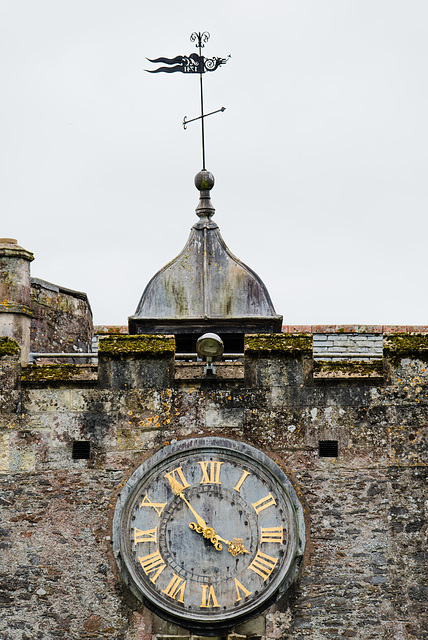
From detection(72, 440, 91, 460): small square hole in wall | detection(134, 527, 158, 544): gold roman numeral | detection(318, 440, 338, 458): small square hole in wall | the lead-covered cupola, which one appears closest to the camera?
detection(134, 527, 158, 544): gold roman numeral

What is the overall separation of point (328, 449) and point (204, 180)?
581cm

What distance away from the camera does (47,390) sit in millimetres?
19875

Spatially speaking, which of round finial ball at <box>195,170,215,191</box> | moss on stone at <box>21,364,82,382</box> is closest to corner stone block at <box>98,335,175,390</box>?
moss on stone at <box>21,364,82,382</box>

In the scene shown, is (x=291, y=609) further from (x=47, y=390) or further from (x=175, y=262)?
(x=175, y=262)

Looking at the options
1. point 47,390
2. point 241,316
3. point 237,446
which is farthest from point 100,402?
point 241,316

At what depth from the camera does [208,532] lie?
61.6 feet

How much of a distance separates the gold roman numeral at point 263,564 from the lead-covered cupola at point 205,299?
4.46 meters

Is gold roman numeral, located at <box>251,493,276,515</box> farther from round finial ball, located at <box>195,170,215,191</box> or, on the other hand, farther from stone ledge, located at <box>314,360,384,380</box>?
round finial ball, located at <box>195,170,215,191</box>

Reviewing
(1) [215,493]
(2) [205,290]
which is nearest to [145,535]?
(1) [215,493]

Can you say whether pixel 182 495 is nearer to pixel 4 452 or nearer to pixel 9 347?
pixel 4 452

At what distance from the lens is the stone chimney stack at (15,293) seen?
21094 mm

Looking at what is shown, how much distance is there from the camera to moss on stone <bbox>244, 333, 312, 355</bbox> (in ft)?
65.1

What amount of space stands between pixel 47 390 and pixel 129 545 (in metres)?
2.43

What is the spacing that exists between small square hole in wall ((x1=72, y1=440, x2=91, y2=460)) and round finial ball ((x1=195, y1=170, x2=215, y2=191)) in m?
5.53
